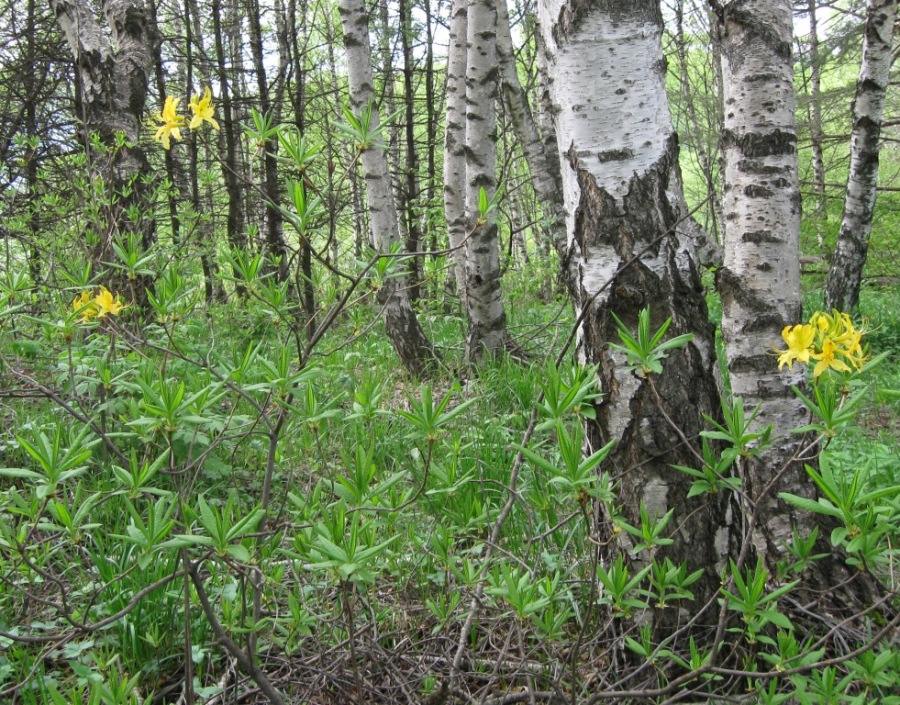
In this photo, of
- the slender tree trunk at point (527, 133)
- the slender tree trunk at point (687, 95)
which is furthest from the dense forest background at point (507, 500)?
the slender tree trunk at point (687, 95)

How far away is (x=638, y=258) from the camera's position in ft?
5.61

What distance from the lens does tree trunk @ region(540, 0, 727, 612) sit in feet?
5.67

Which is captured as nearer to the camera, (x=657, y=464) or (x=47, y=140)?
(x=657, y=464)

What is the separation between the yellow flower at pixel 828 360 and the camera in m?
1.23

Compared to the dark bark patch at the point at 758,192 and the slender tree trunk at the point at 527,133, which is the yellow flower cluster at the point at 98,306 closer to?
the dark bark patch at the point at 758,192

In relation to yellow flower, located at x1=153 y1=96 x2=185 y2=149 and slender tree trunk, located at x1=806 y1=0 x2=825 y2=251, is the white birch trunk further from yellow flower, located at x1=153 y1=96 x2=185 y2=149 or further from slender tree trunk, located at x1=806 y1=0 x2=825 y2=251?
slender tree trunk, located at x1=806 y1=0 x2=825 y2=251

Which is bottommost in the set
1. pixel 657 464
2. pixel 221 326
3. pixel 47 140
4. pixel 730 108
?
pixel 657 464

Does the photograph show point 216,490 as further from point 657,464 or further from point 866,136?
point 866,136

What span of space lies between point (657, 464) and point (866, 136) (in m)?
6.97

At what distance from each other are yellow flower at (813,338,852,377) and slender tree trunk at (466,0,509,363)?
142 inches

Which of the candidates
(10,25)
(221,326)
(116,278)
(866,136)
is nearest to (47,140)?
(10,25)

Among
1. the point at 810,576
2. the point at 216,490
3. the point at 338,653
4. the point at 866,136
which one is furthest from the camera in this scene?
the point at 866,136

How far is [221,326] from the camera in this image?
19.9 ft

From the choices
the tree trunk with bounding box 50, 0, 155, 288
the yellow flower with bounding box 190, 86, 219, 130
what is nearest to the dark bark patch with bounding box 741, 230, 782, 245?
the yellow flower with bounding box 190, 86, 219, 130
